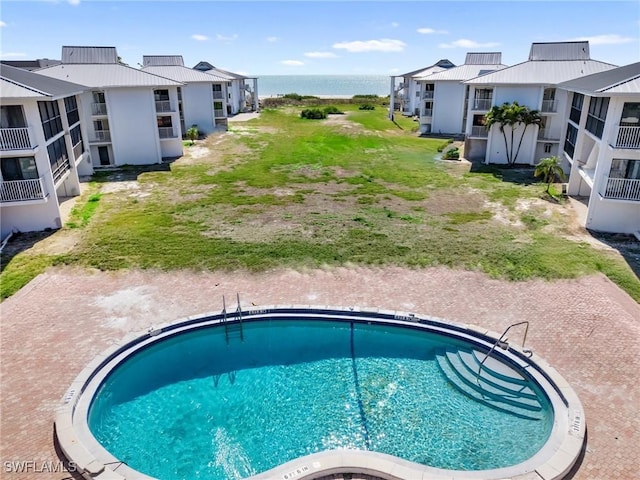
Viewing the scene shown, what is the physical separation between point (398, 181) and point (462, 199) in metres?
6.19

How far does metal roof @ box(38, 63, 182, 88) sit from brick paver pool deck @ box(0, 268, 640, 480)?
74.3ft

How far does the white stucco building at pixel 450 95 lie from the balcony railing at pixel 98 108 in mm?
35311

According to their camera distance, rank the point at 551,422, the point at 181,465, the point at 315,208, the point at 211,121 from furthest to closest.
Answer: the point at 211,121
the point at 315,208
the point at 551,422
the point at 181,465

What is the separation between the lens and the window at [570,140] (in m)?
31.9

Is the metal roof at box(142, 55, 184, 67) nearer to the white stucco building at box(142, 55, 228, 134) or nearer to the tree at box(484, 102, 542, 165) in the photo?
the white stucco building at box(142, 55, 228, 134)

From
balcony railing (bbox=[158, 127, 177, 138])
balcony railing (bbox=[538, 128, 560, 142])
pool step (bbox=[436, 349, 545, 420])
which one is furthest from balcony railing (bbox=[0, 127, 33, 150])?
balcony railing (bbox=[538, 128, 560, 142])

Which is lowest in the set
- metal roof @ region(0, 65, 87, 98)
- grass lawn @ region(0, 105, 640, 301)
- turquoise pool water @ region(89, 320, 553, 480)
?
turquoise pool water @ region(89, 320, 553, 480)

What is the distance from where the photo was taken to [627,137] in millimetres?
23047

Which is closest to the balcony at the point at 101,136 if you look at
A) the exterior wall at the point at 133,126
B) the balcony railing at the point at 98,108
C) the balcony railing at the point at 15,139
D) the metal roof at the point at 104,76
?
the exterior wall at the point at 133,126

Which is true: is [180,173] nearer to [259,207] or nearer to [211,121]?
[259,207]

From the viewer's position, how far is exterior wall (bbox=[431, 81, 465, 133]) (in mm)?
54719

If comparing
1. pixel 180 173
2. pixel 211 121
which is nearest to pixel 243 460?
pixel 180 173

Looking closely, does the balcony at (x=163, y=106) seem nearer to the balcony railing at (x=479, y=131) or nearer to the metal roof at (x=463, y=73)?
the balcony railing at (x=479, y=131)

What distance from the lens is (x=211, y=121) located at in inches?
2264
